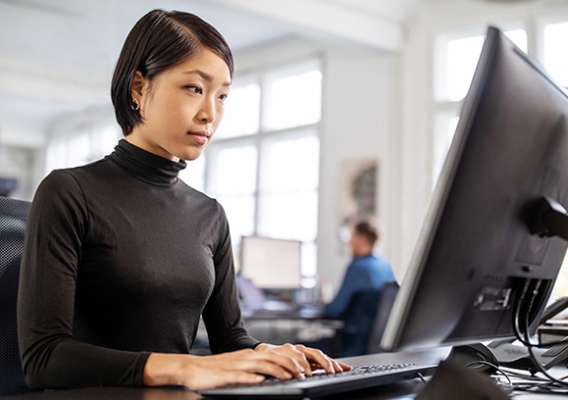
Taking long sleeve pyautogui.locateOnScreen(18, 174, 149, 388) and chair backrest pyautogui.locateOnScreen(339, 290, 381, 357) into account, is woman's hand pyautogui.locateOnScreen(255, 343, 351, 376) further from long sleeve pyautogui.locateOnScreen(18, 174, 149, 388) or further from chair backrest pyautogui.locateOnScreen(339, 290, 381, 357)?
chair backrest pyautogui.locateOnScreen(339, 290, 381, 357)

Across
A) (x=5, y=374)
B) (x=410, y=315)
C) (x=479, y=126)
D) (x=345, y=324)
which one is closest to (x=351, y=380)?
(x=410, y=315)

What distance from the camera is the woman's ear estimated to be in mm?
1253

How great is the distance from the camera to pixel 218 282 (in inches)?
54.0

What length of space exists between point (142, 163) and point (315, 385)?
0.68m

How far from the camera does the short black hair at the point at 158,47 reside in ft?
3.96

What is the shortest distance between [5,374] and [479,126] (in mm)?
963

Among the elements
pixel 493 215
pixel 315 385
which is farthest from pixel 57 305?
pixel 493 215

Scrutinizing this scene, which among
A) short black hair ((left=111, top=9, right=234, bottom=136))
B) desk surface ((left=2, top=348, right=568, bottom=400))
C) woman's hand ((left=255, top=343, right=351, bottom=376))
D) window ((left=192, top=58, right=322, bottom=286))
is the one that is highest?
window ((left=192, top=58, right=322, bottom=286))

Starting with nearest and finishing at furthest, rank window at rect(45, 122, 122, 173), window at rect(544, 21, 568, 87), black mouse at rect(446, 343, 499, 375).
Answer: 1. black mouse at rect(446, 343, 499, 375)
2. window at rect(544, 21, 568, 87)
3. window at rect(45, 122, 122, 173)

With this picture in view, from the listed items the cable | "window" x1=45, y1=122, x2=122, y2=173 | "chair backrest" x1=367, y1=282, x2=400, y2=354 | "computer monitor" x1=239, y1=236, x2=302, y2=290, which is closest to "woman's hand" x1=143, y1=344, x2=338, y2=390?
the cable

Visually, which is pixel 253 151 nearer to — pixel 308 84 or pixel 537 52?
pixel 308 84

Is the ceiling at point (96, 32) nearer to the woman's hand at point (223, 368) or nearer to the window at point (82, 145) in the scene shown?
the window at point (82, 145)

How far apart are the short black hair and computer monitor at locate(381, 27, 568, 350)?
602 millimetres

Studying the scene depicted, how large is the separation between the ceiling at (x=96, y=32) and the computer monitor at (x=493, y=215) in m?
2.17
